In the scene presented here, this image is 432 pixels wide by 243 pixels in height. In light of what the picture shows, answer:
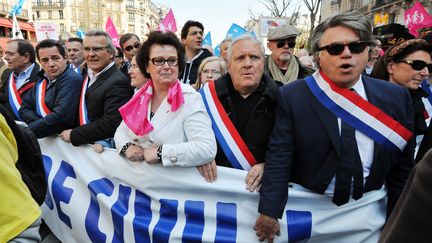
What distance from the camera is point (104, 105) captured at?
2869mm

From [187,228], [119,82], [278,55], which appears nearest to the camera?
[187,228]

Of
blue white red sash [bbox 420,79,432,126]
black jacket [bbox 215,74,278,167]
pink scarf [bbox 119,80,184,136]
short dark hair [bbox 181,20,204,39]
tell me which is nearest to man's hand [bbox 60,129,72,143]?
pink scarf [bbox 119,80,184,136]

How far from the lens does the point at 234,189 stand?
83.2 inches

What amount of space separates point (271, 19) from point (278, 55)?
655cm

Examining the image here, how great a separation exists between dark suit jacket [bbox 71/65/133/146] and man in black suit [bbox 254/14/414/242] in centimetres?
148

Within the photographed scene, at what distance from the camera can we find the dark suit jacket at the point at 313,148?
186cm

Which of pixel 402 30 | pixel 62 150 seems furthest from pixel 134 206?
pixel 402 30

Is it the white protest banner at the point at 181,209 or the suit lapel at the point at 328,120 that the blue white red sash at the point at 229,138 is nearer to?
the white protest banner at the point at 181,209

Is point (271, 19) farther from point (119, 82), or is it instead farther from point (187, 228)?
point (187, 228)

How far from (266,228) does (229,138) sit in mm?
628

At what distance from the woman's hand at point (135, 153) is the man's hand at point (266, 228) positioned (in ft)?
3.01

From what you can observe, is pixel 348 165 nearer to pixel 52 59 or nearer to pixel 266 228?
pixel 266 228

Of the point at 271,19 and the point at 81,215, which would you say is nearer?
the point at 81,215

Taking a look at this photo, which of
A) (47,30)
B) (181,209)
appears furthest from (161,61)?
(47,30)
